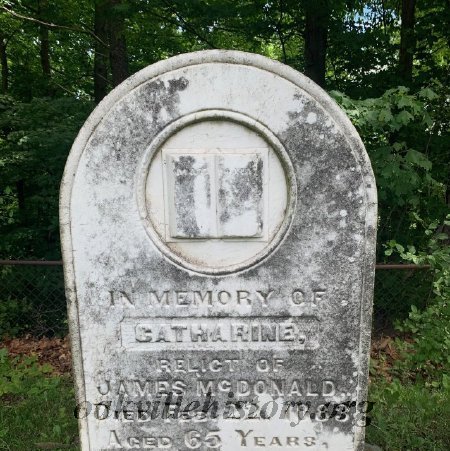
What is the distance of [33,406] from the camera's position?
12.2ft

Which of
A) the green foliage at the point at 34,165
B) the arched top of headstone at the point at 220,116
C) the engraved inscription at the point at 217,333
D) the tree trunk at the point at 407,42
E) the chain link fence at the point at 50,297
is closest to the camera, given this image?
the arched top of headstone at the point at 220,116

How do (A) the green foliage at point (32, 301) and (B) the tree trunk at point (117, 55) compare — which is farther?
(B) the tree trunk at point (117, 55)

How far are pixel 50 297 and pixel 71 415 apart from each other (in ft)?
6.79

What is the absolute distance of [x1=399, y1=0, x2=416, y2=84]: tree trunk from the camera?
548 cm

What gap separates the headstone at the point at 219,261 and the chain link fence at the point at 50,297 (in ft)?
9.69

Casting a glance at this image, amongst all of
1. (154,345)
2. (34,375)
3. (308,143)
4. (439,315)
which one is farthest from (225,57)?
A: (34,375)

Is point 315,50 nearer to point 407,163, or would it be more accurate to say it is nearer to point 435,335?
point 407,163

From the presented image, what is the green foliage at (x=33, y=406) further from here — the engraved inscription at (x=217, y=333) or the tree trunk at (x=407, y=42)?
the tree trunk at (x=407, y=42)

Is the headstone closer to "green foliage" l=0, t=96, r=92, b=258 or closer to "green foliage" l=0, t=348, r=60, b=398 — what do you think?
"green foliage" l=0, t=348, r=60, b=398

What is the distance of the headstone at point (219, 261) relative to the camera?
6.27ft

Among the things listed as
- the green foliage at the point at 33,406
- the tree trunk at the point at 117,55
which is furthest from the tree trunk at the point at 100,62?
the green foliage at the point at 33,406

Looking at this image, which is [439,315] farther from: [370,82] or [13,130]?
[13,130]

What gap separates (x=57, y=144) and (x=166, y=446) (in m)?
4.07

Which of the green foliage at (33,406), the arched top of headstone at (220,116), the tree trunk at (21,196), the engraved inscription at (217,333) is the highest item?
the arched top of headstone at (220,116)
